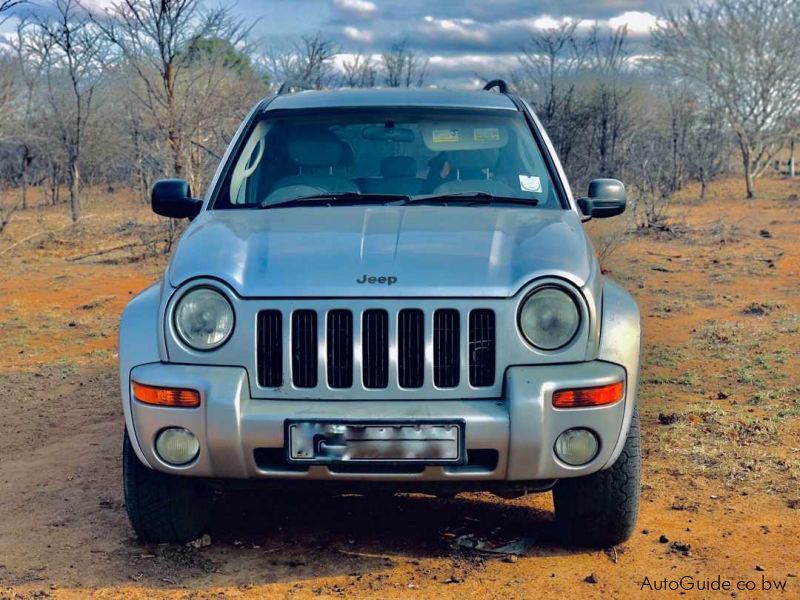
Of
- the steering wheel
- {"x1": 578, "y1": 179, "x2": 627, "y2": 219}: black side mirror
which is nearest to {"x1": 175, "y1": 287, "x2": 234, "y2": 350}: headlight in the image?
the steering wheel

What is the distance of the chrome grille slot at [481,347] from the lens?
125 inches

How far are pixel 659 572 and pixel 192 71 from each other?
13.2 meters

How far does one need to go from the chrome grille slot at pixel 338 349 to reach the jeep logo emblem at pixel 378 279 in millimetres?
124

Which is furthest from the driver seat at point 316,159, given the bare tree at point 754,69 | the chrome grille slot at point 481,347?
the bare tree at point 754,69

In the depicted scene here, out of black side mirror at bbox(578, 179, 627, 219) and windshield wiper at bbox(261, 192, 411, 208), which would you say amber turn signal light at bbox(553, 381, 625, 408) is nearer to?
windshield wiper at bbox(261, 192, 411, 208)

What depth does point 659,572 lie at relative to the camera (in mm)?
3455

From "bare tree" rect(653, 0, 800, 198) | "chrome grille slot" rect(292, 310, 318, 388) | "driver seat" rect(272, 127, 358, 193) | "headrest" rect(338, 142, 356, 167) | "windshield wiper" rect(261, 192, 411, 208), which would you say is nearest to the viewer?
"chrome grille slot" rect(292, 310, 318, 388)

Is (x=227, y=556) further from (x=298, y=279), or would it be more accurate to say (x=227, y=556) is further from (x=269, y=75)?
(x=269, y=75)

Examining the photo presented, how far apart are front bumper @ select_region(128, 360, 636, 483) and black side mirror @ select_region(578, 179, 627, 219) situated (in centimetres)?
135

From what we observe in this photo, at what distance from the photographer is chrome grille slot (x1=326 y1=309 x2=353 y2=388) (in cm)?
319

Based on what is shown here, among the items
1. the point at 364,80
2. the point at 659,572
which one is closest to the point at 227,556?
the point at 659,572

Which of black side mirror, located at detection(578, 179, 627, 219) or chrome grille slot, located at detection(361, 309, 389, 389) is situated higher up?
black side mirror, located at detection(578, 179, 627, 219)

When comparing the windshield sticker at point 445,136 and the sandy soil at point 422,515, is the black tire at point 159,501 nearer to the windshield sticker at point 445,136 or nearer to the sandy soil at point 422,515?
the sandy soil at point 422,515

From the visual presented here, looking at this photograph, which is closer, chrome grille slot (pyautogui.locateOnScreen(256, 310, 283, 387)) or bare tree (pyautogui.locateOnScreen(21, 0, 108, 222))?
chrome grille slot (pyautogui.locateOnScreen(256, 310, 283, 387))
